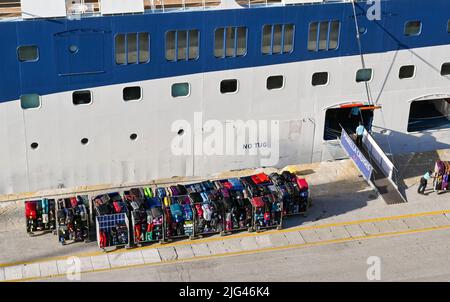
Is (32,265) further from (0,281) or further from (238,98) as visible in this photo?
(238,98)

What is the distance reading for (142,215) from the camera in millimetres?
22828

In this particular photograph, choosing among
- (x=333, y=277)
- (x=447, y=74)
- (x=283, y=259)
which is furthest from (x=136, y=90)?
(x=447, y=74)

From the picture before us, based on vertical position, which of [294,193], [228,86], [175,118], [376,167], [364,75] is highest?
[364,75]

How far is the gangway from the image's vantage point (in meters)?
26.6

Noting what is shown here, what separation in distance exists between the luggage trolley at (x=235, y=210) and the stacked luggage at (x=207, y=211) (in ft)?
0.56

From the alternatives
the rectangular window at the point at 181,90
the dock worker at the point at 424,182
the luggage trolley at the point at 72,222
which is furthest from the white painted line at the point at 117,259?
the dock worker at the point at 424,182

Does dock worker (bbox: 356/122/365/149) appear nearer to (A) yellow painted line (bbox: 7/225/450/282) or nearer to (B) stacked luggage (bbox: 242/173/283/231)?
(A) yellow painted line (bbox: 7/225/450/282)

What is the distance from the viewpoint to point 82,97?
25453mm

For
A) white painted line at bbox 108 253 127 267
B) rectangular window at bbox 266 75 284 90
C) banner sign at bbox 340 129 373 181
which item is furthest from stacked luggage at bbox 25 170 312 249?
rectangular window at bbox 266 75 284 90

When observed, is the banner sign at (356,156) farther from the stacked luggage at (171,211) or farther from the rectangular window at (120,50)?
the rectangular window at (120,50)

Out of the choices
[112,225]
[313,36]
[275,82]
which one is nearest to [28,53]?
[112,225]

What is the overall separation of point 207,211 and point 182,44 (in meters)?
6.43

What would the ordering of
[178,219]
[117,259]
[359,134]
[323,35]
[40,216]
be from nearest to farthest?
[117,259]
[178,219]
[40,216]
[323,35]
[359,134]

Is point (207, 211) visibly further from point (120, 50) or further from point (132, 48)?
point (120, 50)
